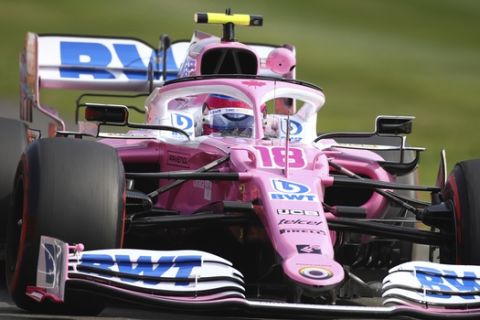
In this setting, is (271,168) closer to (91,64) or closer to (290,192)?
(290,192)

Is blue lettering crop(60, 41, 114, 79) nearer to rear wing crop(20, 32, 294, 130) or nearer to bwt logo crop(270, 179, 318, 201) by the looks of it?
rear wing crop(20, 32, 294, 130)

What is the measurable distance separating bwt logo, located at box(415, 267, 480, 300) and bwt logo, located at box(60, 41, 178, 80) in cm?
682

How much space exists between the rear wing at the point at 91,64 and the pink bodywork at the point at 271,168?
2.87m

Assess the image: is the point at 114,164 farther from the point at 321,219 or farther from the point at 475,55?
the point at 475,55

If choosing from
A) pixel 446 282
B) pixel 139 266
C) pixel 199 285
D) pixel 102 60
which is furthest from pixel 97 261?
pixel 102 60

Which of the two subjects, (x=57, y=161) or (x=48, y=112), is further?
(x=48, y=112)

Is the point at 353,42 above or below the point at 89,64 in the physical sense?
below

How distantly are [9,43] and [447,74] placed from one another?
822cm

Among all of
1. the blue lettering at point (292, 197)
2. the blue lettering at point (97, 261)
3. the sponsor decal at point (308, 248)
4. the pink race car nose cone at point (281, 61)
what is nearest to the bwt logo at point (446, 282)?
the sponsor decal at point (308, 248)

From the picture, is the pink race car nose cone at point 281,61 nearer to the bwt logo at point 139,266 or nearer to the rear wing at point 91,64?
the rear wing at point 91,64

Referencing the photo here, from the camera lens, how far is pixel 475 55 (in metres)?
23.2

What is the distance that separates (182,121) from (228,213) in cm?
221

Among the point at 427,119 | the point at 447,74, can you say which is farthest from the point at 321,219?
the point at 447,74

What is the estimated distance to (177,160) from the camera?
8.88m
